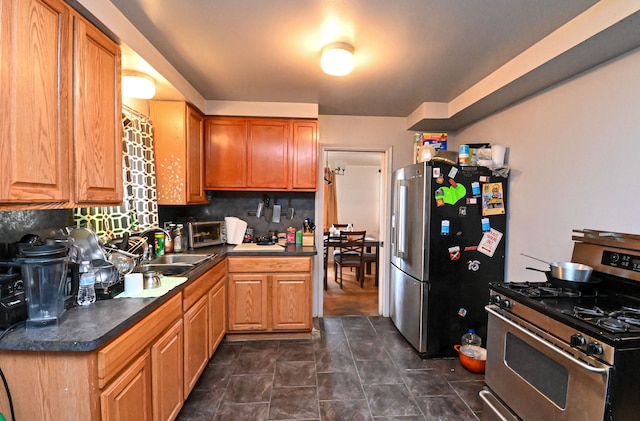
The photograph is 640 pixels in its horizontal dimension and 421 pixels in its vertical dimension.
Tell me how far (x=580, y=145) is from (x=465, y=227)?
96 cm

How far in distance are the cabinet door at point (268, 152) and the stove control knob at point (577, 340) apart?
2.49 m

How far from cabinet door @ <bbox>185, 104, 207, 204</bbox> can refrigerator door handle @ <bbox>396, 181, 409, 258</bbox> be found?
2000mm

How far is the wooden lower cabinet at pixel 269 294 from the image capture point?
2.77m

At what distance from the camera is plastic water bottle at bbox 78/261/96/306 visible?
4.34ft

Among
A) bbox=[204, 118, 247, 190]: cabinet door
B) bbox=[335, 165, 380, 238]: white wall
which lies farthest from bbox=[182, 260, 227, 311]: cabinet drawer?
bbox=[335, 165, 380, 238]: white wall

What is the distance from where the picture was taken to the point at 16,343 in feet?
3.30

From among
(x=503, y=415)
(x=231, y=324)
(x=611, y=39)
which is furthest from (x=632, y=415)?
(x=231, y=324)

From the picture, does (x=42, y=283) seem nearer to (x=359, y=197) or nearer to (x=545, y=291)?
(x=545, y=291)

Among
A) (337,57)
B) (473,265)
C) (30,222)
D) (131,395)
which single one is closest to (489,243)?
(473,265)

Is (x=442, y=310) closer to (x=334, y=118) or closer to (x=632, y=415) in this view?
(x=632, y=415)

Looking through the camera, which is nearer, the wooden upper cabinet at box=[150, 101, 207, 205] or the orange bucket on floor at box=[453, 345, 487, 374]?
the orange bucket on floor at box=[453, 345, 487, 374]

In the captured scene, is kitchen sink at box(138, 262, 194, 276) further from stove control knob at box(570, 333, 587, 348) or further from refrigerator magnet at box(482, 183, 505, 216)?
refrigerator magnet at box(482, 183, 505, 216)

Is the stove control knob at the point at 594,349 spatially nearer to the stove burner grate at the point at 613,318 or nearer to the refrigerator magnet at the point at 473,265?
the stove burner grate at the point at 613,318

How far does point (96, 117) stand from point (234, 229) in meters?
1.83
